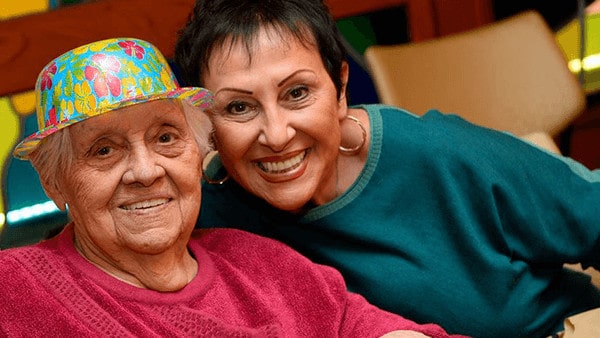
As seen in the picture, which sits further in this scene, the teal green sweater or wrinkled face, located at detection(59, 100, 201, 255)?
the teal green sweater

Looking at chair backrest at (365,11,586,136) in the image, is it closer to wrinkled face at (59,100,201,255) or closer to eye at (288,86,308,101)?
eye at (288,86,308,101)

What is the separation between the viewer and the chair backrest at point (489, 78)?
2895 millimetres

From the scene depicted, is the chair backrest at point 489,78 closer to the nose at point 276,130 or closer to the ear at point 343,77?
the ear at point 343,77

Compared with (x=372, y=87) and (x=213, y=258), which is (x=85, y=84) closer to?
(x=213, y=258)

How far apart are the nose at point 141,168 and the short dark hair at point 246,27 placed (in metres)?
0.37

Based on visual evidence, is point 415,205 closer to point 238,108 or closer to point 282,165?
point 282,165

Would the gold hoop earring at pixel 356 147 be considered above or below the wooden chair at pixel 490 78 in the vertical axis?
above

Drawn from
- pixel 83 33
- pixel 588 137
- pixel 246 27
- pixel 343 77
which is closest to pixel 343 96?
pixel 343 77

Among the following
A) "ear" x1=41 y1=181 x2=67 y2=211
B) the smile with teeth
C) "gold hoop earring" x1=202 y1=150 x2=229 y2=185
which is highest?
"ear" x1=41 y1=181 x2=67 y2=211

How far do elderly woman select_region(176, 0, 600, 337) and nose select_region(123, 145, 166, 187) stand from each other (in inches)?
14.4

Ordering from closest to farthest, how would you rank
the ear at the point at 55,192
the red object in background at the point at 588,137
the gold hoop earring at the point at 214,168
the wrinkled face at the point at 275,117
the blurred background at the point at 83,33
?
the ear at the point at 55,192 → the wrinkled face at the point at 275,117 → the gold hoop earring at the point at 214,168 → the blurred background at the point at 83,33 → the red object in background at the point at 588,137

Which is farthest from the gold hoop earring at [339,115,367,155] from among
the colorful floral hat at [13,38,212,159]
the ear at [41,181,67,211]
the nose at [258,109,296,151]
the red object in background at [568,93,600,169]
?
the red object in background at [568,93,600,169]

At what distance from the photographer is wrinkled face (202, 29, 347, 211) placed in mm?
1757

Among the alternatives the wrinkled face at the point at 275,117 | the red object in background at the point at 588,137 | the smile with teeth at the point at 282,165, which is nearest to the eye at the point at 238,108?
the wrinkled face at the point at 275,117
